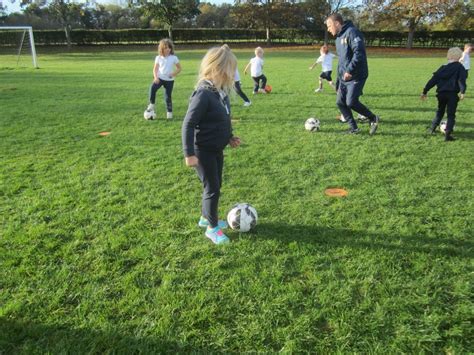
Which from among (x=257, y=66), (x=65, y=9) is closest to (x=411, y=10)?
(x=257, y=66)

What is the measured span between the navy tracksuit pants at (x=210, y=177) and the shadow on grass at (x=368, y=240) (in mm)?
549

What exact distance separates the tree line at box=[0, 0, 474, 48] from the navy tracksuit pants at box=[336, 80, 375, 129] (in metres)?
41.5

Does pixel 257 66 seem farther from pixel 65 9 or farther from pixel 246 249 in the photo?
pixel 65 9

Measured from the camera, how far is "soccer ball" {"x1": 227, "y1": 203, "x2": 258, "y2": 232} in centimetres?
A: 375

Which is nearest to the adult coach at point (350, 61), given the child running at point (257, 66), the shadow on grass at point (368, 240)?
the shadow on grass at point (368, 240)

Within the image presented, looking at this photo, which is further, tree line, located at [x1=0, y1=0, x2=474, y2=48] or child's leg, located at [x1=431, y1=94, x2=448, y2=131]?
tree line, located at [x1=0, y1=0, x2=474, y2=48]

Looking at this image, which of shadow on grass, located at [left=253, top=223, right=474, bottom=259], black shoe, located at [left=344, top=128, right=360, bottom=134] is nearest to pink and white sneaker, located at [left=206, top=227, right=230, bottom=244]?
shadow on grass, located at [left=253, top=223, right=474, bottom=259]

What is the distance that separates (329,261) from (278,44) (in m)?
48.5

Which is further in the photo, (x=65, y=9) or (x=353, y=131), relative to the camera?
(x=65, y=9)

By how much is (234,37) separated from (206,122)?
49.2 meters

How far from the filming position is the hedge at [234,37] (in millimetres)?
43856

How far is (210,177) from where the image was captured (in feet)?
11.3

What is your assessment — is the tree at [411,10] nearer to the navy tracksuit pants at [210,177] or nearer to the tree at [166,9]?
the tree at [166,9]

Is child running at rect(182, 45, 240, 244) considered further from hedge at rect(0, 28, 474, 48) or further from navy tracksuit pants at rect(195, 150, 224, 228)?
hedge at rect(0, 28, 474, 48)
